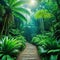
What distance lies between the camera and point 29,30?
3175 cm

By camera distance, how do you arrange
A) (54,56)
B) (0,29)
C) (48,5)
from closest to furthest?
(54,56) → (0,29) → (48,5)

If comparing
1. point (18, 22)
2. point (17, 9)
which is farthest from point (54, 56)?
point (18, 22)

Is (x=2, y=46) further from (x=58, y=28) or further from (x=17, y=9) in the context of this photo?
(x=17, y=9)

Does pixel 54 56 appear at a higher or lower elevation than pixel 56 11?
lower

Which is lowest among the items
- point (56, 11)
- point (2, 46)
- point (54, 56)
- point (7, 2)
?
point (54, 56)

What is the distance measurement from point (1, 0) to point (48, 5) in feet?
24.6

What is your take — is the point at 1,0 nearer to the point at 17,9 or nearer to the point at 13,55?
the point at 17,9

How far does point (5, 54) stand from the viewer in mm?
10383

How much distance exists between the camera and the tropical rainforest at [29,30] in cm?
1066

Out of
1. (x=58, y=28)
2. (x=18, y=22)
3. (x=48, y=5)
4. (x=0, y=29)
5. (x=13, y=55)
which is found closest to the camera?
(x=13, y=55)

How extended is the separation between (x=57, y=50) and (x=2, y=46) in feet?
11.7

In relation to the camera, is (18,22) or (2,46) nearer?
(2,46)

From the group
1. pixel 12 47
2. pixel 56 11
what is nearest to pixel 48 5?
pixel 56 11

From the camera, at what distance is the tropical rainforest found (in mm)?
10664
